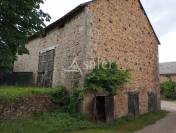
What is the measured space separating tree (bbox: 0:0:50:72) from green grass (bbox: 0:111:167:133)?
3141mm

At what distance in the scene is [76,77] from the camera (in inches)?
573

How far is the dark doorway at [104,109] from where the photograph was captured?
14.3 meters

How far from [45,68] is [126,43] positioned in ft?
19.6

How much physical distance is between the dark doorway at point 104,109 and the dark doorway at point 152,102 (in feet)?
19.8

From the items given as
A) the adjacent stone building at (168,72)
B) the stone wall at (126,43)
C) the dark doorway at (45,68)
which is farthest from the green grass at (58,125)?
the adjacent stone building at (168,72)

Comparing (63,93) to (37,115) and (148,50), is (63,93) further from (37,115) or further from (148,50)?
(148,50)

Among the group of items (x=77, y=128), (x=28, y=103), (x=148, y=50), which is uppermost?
(x=148, y=50)

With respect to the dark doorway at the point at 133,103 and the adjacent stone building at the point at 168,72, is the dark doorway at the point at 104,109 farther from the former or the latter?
the adjacent stone building at the point at 168,72

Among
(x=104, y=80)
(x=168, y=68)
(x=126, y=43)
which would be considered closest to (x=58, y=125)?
(x=104, y=80)

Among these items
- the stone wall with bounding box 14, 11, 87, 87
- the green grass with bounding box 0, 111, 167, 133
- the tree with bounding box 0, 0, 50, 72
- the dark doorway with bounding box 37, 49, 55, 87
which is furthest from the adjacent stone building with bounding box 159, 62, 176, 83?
the tree with bounding box 0, 0, 50, 72

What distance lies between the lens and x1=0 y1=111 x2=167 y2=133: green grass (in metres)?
10.7

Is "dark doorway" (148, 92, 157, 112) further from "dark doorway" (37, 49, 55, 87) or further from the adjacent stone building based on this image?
the adjacent stone building

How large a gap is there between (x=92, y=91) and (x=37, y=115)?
3.13 m

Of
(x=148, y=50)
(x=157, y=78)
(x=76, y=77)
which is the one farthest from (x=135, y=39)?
(x=76, y=77)
